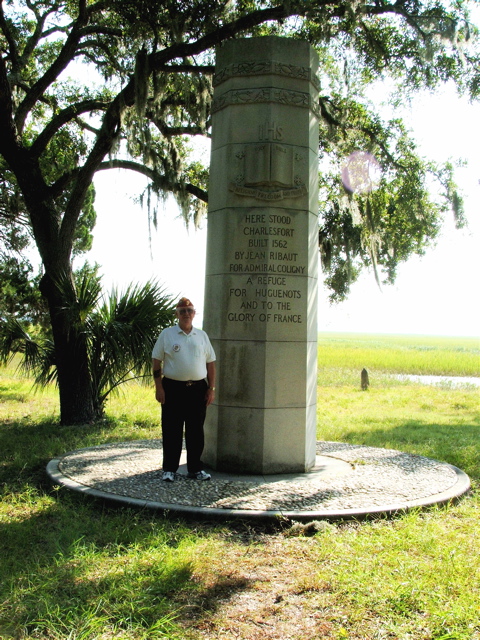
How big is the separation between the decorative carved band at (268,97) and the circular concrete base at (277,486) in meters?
4.11

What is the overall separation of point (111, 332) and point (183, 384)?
472 centimetres

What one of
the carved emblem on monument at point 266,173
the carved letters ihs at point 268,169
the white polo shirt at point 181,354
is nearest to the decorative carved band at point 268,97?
the carved letters ihs at point 268,169

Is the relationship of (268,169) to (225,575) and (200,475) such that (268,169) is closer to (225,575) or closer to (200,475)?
(200,475)

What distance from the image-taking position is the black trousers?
19.9 feet

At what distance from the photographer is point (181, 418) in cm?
612

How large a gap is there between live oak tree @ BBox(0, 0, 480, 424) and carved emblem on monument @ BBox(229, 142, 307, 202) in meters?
2.85

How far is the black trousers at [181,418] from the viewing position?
6.05 metres

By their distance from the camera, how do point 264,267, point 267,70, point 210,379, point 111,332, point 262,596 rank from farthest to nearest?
point 111,332
point 267,70
point 264,267
point 210,379
point 262,596

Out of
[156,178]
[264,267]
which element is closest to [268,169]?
[264,267]

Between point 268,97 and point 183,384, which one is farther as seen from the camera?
point 268,97

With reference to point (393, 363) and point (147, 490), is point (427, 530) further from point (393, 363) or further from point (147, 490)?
point (393, 363)

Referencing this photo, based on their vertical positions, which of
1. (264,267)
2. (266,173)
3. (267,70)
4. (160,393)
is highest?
(267,70)

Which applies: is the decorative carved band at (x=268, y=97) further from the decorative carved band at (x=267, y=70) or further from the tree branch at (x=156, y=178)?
the tree branch at (x=156, y=178)

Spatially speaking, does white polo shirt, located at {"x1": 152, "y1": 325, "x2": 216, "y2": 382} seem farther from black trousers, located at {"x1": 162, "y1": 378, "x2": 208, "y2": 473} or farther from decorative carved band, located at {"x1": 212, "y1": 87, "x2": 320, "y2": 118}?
decorative carved band, located at {"x1": 212, "y1": 87, "x2": 320, "y2": 118}
